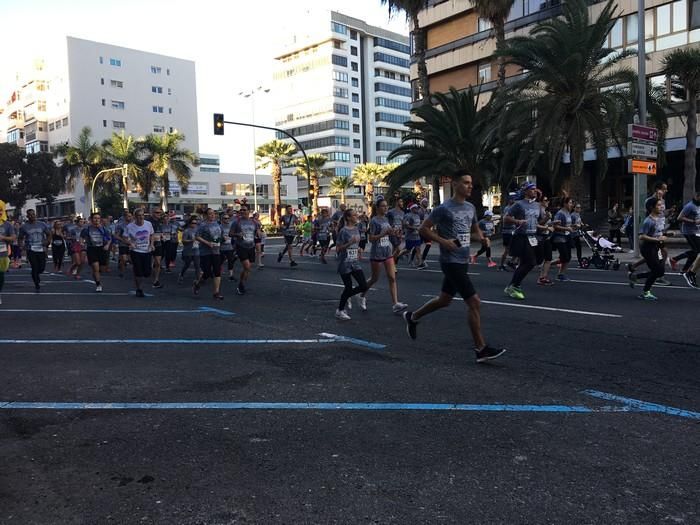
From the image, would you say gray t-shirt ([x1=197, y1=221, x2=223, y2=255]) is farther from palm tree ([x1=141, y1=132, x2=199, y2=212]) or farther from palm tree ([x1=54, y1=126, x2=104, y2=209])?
palm tree ([x1=54, y1=126, x2=104, y2=209])

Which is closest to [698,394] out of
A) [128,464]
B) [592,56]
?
[128,464]

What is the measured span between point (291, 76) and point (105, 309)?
100059 mm

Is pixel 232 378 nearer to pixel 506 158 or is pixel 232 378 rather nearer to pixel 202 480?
pixel 202 480

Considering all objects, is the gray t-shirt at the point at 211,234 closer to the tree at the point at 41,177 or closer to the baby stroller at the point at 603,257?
the baby stroller at the point at 603,257

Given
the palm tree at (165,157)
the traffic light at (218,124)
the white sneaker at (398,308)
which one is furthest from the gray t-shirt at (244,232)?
the palm tree at (165,157)

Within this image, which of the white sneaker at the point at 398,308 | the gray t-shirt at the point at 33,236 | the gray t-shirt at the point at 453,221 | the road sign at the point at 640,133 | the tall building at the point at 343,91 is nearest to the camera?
the gray t-shirt at the point at 453,221

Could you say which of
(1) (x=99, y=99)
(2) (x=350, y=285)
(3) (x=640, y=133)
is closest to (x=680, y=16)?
(3) (x=640, y=133)

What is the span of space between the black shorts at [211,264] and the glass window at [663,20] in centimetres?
2637

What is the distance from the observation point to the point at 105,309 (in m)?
10.4

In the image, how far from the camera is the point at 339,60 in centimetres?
9800

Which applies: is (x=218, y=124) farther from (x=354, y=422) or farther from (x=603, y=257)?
(x=354, y=422)

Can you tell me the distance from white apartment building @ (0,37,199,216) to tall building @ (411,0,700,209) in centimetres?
4885

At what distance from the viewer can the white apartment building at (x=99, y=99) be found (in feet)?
258

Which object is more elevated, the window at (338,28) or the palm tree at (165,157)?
the window at (338,28)
